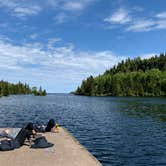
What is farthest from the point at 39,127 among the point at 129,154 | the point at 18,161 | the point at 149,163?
the point at 18,161

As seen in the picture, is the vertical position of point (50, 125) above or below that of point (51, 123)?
below

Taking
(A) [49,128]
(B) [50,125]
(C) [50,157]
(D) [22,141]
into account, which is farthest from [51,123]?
(C) [50,157]

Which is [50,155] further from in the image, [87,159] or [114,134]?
[114,134]

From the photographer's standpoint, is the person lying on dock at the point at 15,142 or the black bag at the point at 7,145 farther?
the person lying on dock at the point at 15,142

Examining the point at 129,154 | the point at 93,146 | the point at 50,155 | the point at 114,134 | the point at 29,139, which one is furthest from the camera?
the point at 114,134

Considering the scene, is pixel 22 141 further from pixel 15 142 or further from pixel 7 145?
pixel 7 145

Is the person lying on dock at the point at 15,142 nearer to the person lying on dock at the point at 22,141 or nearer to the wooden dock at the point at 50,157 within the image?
the person lying on dock at the point at 22,141

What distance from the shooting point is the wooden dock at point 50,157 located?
19875mm

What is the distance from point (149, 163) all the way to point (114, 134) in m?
15.8

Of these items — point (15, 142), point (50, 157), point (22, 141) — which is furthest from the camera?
point (22, 141)

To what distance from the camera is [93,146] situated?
3456 cm

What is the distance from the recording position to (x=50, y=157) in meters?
21.5

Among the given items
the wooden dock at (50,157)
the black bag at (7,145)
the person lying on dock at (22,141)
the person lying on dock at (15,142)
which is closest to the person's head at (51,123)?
the person lying on dock at (22,141)

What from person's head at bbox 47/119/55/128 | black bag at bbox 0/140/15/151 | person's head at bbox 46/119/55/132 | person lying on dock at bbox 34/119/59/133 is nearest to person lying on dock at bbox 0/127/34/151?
black bag at bbox 0/140/15/151
